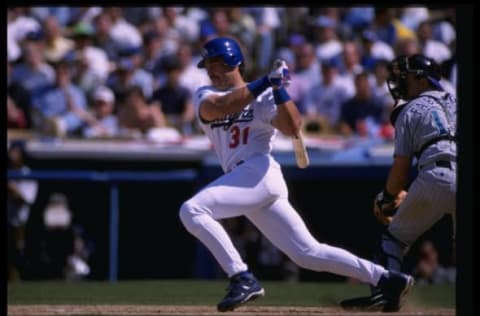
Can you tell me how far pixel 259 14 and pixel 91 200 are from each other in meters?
3.94

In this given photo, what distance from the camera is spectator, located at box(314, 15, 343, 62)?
48.2ft

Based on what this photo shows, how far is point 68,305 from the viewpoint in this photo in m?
8.37

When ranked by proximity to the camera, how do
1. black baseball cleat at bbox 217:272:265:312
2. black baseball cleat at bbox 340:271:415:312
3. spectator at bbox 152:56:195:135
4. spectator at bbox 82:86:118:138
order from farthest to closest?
spectator at bbox 152:56:195:135, spectator at bbox 82:86:118:138, black baseball cleat at bbox 340:271:415:312, black baseball cleat at bbox 217:272:265:312

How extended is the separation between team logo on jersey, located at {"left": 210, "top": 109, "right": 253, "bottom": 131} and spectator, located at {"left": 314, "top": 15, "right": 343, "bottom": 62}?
24.9 ft

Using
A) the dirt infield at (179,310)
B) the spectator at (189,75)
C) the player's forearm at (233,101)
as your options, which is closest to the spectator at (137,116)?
the spectator at (189,75)

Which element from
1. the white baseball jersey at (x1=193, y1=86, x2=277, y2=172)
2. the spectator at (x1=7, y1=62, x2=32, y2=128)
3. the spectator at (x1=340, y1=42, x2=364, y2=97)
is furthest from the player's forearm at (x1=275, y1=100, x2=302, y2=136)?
the spectator at (x1=340, y1=42, x2=364, y2=97)

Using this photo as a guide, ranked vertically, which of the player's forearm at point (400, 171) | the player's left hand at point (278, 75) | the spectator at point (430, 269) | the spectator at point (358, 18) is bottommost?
the spectator at point (430, 269)

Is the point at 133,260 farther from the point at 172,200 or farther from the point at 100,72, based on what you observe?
the point at 100,72

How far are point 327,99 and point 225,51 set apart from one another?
21.9 ft

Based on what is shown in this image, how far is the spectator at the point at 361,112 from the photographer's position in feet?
43.4

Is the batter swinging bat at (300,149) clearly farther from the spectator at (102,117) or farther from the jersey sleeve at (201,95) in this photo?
the spectator at (102,117)

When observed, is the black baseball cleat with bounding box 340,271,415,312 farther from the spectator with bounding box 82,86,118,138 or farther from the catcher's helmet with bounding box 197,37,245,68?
the spectator with bounding box 82,86,118,138

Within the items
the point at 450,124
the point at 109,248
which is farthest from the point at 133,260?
the point at 450,124

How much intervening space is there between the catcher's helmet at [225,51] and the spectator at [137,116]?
600cm
